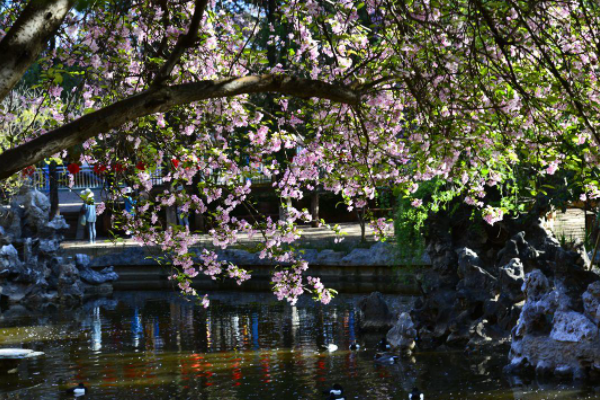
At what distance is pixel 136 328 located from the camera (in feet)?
59.5

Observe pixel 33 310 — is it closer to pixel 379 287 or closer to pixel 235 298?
pixel 235 298

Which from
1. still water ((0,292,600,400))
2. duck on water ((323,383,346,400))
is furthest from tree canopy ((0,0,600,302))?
still water ((0,292,600,400))

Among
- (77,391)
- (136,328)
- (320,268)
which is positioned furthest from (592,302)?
(320,268)

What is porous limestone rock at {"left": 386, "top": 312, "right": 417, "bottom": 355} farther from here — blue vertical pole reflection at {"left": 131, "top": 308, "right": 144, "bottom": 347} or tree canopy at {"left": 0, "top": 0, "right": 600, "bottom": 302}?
blue vertical pole reflection at {"left": 131, "top": 308, "right": 144, "bottom": 347}

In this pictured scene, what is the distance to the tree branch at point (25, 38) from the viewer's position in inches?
151

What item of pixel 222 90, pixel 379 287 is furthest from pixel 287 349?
pixel 222 90

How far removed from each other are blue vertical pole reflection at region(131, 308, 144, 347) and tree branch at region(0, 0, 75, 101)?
12.8 meters

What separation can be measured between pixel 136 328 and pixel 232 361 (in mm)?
5056

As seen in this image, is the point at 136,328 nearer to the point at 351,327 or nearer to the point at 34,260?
the point at 351,327

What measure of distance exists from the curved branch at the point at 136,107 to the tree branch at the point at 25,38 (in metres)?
0.33

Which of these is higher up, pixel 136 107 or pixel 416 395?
pixel 136 107

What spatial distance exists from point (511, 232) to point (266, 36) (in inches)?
557

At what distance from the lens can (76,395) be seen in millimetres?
11586

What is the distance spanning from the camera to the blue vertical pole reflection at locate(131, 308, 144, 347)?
652 inches
